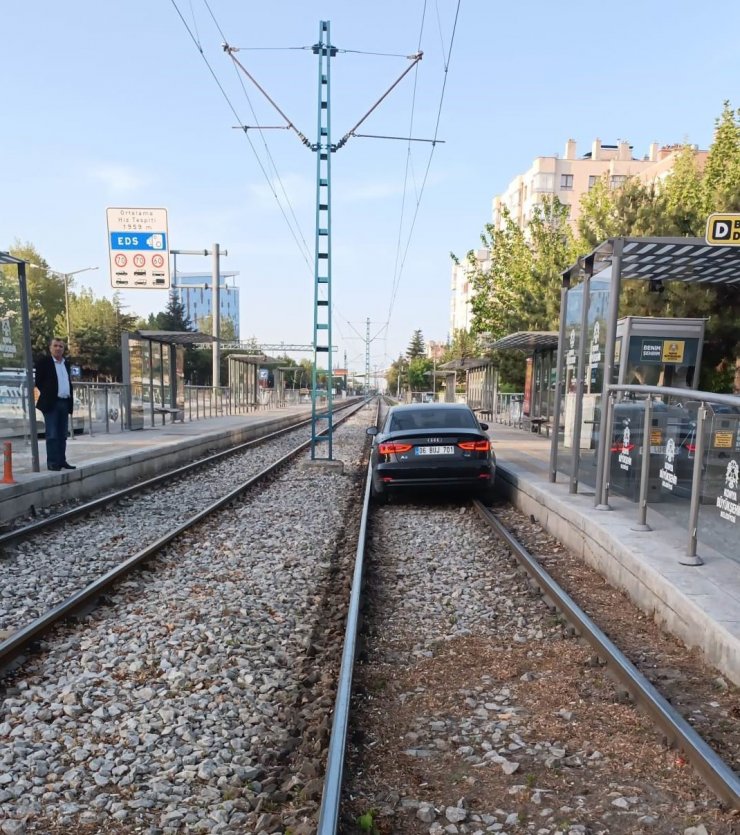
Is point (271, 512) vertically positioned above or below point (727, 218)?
below

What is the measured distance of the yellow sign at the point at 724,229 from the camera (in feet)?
18.0

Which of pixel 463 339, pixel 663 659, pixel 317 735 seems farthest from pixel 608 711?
pixel 463 339

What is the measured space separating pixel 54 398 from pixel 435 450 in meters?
5.88

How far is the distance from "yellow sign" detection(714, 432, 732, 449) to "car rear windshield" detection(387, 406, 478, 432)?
16.9ft

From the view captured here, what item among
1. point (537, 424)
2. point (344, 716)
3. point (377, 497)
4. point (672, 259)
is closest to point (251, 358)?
point (537, 424)

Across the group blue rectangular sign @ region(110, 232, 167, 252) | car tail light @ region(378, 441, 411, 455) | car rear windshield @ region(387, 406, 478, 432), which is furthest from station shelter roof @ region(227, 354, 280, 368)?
car tail light @ region(378, 441, 411, 455)

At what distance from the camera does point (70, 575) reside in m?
6.15

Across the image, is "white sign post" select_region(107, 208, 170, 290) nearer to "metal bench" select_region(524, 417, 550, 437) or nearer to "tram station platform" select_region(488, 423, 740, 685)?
"metal bench" select_region(524, 417, 550, 437)

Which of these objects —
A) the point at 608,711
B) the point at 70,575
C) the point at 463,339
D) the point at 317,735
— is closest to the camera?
the point at 317,735

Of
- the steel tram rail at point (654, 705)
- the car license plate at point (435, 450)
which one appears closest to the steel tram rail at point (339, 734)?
the steel tram rail at point (654, 705)

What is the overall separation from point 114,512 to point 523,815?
779 cm

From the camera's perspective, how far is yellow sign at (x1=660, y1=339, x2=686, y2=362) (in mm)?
12727

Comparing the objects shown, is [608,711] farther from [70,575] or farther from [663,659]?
[70,575]

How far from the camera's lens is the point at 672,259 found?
7.86 metres
